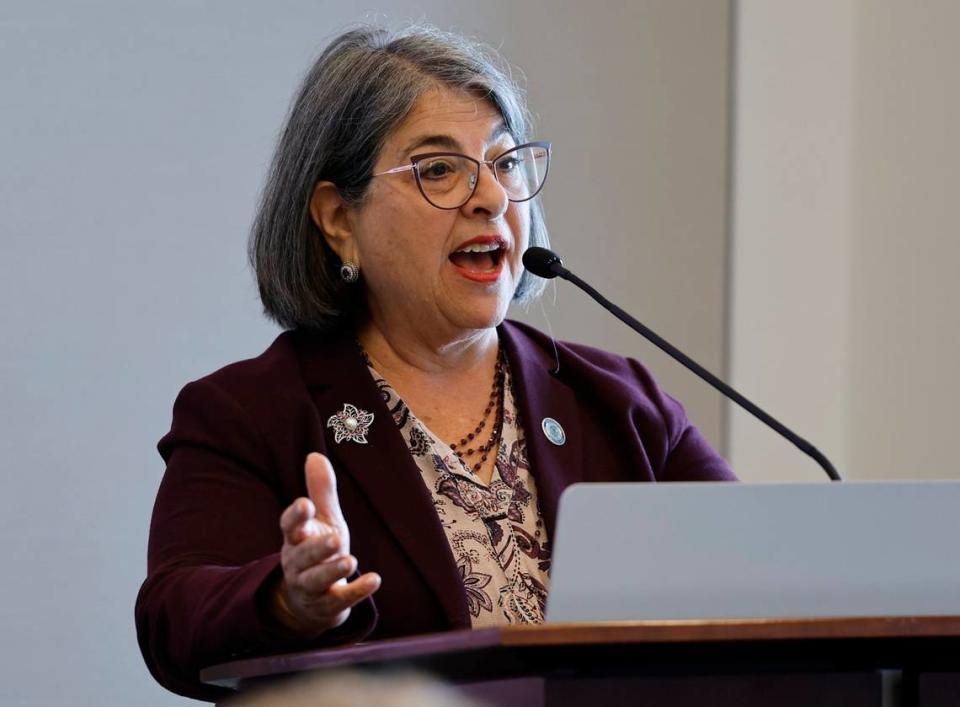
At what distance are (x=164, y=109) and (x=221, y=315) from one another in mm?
408

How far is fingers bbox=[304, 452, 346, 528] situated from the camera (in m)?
1.40

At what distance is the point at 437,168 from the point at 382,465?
42 cm

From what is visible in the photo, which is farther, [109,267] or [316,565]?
[109,267]

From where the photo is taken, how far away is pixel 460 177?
2.04 meters

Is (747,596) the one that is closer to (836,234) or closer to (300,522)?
(300,522)

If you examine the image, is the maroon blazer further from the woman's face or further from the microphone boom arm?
the microphone boom arm

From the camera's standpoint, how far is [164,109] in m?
2.83

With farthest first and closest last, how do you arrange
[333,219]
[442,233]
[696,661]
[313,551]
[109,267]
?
1. [109,267]
2. [333,219]
3. [442,233]
4. [313,551]
5. [696,661]

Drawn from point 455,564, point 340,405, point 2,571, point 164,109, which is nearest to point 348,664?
point 455,564

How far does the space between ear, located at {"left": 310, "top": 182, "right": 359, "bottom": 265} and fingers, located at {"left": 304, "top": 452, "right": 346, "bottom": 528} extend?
76 cm

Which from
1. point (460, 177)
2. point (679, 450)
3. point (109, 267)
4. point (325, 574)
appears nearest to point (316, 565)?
point (325, 574)

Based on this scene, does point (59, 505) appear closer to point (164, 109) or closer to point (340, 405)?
point (164, 109)

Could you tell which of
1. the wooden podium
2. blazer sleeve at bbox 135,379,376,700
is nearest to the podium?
the wooden podium

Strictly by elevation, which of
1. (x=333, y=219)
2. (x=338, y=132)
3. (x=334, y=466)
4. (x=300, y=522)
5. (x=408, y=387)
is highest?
(x=338, y=132)
